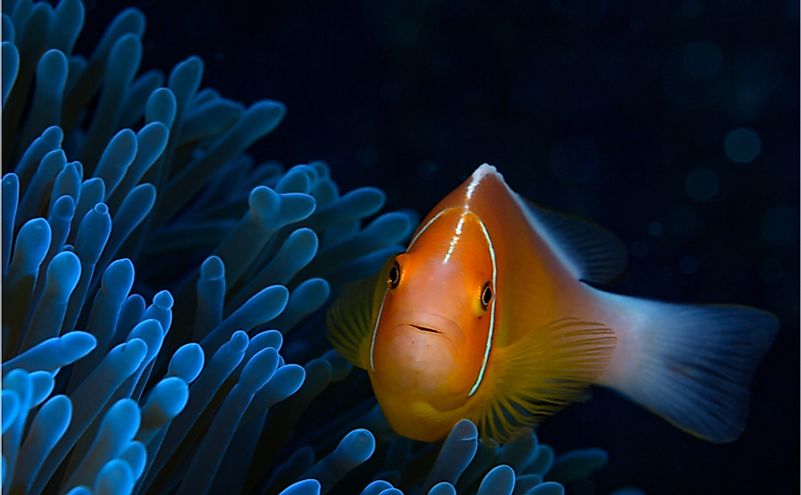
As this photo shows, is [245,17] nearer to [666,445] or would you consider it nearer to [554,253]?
[554,253]

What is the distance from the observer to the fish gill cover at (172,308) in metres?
1.17

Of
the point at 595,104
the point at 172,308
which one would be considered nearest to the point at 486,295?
the point at 172,308

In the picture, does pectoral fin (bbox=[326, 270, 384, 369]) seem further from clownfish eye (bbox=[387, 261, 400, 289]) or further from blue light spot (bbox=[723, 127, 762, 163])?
blue light spot (bbox=[723, 127, 762, 163])

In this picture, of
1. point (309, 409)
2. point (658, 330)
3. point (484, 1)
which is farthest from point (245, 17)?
point (658, 330)

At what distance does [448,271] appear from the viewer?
1.40 m

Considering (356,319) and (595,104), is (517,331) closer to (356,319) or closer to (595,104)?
(356,319)

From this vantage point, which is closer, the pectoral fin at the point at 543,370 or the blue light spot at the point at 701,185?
the pectoral fin at the point at 543,370

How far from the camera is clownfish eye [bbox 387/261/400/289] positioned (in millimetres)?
1398

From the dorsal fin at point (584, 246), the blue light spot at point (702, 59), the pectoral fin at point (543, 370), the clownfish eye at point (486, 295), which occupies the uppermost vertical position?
the blue light spot at point (702, 59)

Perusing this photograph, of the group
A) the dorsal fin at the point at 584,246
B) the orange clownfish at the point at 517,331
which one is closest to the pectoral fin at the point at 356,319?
the orange clownfish at the point at 517,331

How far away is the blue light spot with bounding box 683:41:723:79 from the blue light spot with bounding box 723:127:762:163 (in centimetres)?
25

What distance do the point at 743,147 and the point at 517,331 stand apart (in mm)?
1839

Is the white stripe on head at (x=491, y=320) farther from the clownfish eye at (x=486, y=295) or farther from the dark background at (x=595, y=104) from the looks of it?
the dark background at (x=595, y=104)

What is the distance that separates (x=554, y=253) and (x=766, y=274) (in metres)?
1.67
